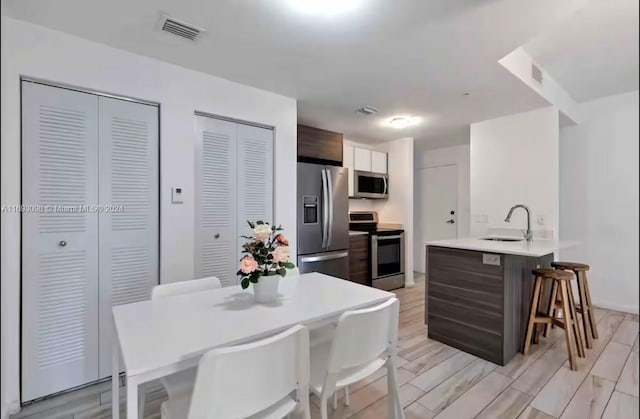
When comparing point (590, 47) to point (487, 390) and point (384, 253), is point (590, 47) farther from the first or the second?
point (384, 253)

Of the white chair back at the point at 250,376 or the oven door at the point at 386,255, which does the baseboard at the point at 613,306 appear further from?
the white chair back at the point at 250,376

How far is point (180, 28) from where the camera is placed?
1.93 meters

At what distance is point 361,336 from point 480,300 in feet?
4.99

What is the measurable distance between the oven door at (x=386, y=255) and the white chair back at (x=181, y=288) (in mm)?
2654

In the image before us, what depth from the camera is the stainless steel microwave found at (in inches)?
176

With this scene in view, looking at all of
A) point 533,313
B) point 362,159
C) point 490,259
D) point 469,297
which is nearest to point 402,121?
point 362,159

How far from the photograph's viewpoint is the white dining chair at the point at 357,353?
132cm

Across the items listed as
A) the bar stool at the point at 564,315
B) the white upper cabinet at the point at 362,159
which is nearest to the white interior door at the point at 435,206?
the white upper cabinet at the point at 362,159

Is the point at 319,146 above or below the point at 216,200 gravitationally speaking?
above

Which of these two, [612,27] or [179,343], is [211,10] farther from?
[612,27]

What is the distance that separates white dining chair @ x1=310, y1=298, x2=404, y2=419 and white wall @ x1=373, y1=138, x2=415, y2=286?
3.14m

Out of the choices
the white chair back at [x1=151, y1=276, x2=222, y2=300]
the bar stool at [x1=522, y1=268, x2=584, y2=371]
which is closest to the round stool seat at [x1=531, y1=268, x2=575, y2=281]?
the bar stool at [x1=522, y1=268, x2=584, y2=371]

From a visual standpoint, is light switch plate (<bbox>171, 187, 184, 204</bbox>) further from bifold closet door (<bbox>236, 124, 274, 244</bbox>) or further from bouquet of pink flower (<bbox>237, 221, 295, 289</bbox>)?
bouquet of pink flower (<bbox>237, 221, 295, 289</bbox>)

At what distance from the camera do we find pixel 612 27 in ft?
6.39
